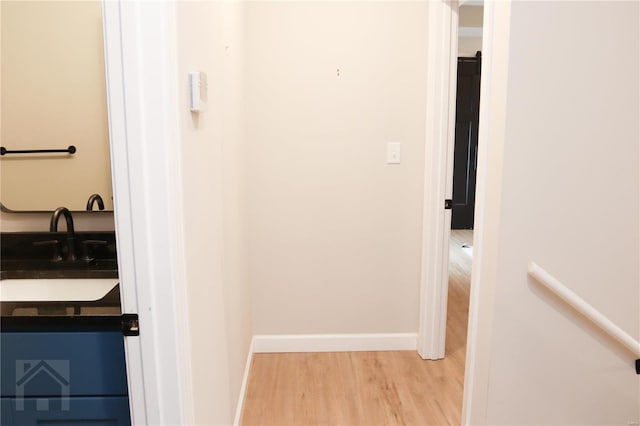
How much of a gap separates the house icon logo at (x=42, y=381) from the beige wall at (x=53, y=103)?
712 mm

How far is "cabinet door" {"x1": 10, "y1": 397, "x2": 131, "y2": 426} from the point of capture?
1192mm

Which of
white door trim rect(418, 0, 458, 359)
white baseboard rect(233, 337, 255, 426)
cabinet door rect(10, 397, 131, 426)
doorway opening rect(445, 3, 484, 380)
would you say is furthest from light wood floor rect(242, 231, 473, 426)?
doorway opening rect(445, 3, 484, 380)

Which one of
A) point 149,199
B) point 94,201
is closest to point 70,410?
point 149,199

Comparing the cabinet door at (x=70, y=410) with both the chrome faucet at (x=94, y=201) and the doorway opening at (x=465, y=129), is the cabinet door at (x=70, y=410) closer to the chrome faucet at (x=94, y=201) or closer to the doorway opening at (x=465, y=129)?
the chrome faucet at (x=94, y=201)

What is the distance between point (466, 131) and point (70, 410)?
557 centimetres

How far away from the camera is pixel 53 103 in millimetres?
1669

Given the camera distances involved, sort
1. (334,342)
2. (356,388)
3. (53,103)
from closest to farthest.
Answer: (53,103)
(356,388)
(334,342)

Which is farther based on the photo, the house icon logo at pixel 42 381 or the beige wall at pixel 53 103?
→ the beige wall at pixel 53 103

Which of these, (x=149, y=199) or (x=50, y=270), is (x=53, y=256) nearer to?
(x=50, y=270)

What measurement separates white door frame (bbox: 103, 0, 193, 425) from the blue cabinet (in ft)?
0.71

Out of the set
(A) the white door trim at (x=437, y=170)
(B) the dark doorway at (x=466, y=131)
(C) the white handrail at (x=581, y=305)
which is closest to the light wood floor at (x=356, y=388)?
(A) the white door trim at (x=437, y=170)

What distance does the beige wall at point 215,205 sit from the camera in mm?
1165

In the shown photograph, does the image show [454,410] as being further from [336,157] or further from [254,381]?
[336,157]

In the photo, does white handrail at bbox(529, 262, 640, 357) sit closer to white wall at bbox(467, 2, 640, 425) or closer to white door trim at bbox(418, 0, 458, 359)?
white wall at bbox(467, 2, 640, 425)
